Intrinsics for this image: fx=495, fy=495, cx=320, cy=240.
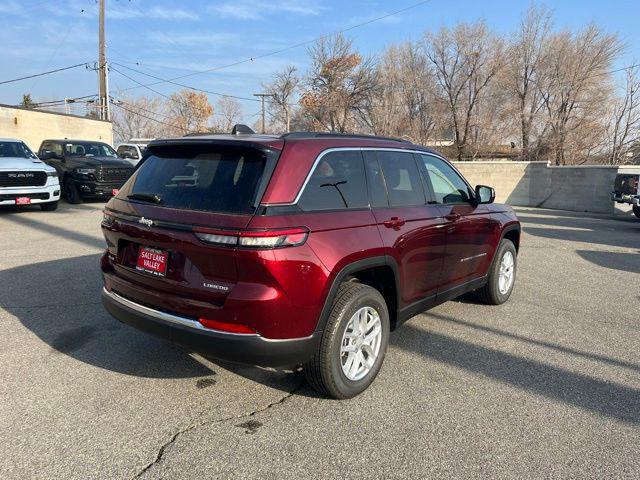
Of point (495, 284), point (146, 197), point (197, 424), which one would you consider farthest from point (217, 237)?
point (495, 284)

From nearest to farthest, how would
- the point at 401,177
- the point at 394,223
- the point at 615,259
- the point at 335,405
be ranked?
1. the point at 335,405
2. the point at 394,223
3. the point at 401,177
4. the point at 615,259

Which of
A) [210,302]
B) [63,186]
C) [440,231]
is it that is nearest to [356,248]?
[210,302]

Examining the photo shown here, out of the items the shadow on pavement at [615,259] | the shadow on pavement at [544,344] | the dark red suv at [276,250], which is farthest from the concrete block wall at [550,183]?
the dark red suv at [276,250]

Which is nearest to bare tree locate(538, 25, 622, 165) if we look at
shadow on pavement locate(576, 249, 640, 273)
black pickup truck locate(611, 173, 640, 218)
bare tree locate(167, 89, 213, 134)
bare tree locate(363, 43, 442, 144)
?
bare tree locate(363, 43, 442, 144)

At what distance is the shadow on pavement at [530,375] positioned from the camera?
3.41 metres

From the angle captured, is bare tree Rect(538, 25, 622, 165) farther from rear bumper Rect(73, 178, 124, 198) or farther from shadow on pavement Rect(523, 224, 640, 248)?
rear bumper Rect(73, 178, 124, 198)

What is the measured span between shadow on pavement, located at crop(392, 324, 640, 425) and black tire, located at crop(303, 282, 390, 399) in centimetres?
→ 104

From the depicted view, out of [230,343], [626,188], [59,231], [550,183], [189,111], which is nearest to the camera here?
[230,343]

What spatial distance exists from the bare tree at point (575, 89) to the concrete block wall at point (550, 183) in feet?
38.4

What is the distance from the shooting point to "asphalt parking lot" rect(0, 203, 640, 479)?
271 cm

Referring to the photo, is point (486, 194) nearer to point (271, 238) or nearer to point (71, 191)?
point (271, 238)

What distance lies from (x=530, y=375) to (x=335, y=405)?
5.26ft

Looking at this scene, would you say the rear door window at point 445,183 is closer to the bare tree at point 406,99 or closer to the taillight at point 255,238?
the taillight at point 255,238

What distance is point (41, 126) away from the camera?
2342cm
